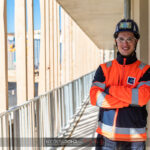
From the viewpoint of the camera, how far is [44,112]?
13.1ft

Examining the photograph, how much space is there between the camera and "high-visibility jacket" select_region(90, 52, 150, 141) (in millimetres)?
1793

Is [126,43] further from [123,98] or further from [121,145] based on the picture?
[121,145]

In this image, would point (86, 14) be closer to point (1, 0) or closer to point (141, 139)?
point (1, 0)

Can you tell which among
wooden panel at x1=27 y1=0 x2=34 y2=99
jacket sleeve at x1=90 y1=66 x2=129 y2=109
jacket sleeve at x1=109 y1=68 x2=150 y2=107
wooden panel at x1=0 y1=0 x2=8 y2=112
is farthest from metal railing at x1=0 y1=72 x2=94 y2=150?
jacket sleeve at x1=109 y1=68 x2=150 y2=107

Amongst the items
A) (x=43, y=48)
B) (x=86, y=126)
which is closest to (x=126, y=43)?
(x=43, y=48)

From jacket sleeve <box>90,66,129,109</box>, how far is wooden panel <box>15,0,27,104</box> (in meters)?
1.47

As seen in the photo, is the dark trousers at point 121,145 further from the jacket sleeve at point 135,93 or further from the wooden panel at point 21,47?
the wooden panel at point 21,47

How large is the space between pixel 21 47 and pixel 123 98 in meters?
1.81

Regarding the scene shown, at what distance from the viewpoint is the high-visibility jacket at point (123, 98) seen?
1.79m

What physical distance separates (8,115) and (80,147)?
2295 mm

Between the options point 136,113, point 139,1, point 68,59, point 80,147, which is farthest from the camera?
point 68,59

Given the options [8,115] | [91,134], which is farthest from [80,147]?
[8,115]

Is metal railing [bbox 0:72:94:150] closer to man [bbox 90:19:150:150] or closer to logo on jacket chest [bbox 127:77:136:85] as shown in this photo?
man [bbox 90:19:150:150]

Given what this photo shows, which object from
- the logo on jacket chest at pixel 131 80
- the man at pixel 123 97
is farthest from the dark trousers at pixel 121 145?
the logo on jacket chest at pixel 131 80
